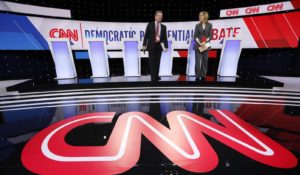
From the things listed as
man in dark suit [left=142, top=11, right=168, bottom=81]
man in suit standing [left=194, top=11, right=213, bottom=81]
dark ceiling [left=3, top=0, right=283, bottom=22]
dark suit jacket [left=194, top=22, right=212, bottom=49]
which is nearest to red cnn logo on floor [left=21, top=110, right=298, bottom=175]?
man in dark suit [left=142, top=11, right=168, bottom=81]

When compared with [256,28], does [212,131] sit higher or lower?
lower

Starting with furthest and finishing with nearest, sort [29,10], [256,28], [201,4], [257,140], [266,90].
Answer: [201,4] → [256,28] → [29,10] → [266,90] → [257,140]

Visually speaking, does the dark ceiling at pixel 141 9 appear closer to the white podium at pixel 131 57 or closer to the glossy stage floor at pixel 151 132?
the white podium at pixel 131 57

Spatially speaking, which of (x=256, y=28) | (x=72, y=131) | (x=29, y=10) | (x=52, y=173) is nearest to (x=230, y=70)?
(x=256, y=28)

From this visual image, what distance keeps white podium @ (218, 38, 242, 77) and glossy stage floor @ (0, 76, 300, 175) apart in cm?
127

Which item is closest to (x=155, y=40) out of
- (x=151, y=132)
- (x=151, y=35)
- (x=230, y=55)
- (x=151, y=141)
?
(x=151, y=35)

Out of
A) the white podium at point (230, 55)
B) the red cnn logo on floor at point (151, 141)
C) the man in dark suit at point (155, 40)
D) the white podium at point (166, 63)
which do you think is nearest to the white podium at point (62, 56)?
the man in dark suit at point (155, 40)

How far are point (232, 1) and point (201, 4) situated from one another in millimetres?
1043

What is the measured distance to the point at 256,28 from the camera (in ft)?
19.1

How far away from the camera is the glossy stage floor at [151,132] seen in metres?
1.34

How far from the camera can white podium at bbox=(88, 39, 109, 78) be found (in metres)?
4.37

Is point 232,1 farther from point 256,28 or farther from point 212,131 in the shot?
point 212,131

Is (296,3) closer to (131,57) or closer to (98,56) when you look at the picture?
(131,57)

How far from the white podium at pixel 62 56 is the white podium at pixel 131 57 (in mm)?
1308
